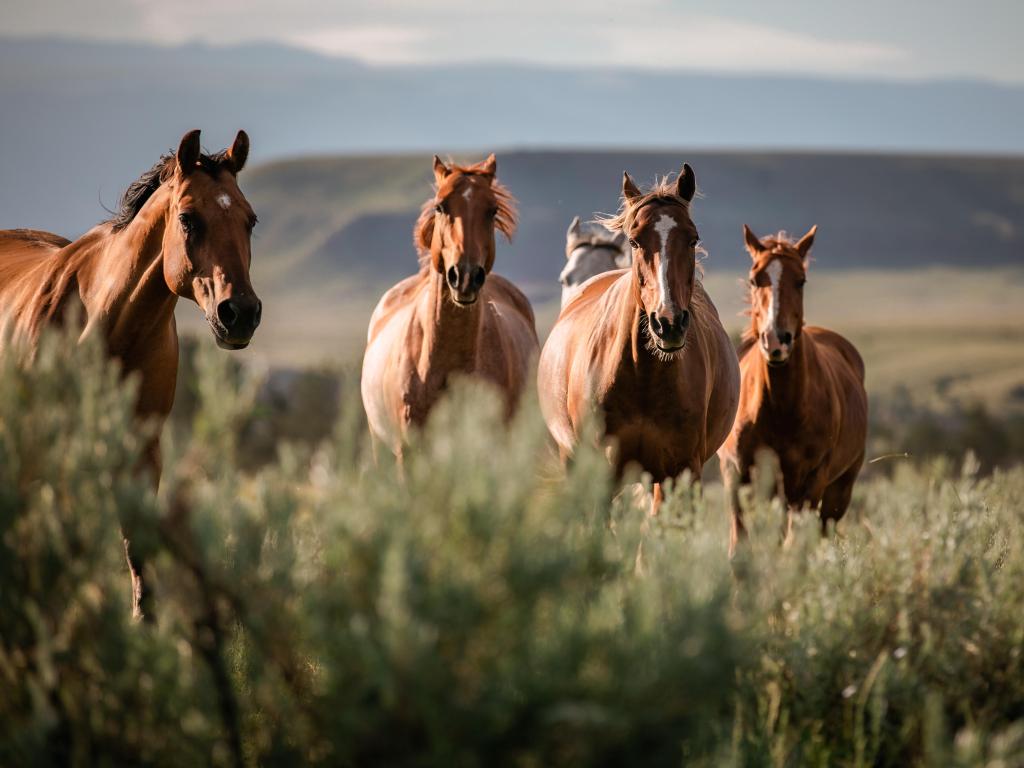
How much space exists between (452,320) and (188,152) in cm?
199

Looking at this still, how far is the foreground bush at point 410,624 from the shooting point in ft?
9.47

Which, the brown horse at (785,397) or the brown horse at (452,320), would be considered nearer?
the brown horse at (452,320)

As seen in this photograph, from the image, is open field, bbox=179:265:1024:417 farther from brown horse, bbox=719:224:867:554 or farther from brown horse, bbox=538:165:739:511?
brown horse, bbox=538:165:739:511

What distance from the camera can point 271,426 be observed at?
99.8 feet

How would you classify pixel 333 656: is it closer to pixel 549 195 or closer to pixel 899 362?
pixel 899 362

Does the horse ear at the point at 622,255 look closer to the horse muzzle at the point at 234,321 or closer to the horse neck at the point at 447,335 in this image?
the horse neck at the point at 447,335

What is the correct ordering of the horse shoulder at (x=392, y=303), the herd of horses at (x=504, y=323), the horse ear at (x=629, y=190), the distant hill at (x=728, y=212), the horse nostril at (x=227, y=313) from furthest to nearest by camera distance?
the distant hill at (x=728, y=212) < the horse shoulder at (x=392, y=303) < the horse ear at (x=629, y=190) < the herd of horses at (x=504, y=323) < the horse nostril at (x=227, y=313)

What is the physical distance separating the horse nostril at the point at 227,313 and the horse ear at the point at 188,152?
0.83 meters

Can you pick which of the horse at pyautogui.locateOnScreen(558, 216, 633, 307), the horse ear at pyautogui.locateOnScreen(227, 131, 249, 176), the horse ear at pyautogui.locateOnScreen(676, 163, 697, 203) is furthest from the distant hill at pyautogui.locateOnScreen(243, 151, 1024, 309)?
the horse ear at pyautogui.locateOnScreen(227, 131, 249, 176)

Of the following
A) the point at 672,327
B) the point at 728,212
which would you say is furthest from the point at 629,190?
the point at 728,212

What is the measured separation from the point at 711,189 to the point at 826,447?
187 m

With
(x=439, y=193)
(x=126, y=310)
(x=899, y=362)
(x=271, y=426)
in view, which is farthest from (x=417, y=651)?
(x=899, y=362)

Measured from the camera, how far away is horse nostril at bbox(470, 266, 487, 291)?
20.2ft

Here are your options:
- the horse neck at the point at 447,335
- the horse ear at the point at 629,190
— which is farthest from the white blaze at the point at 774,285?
the horse neck at the point at 447,335
